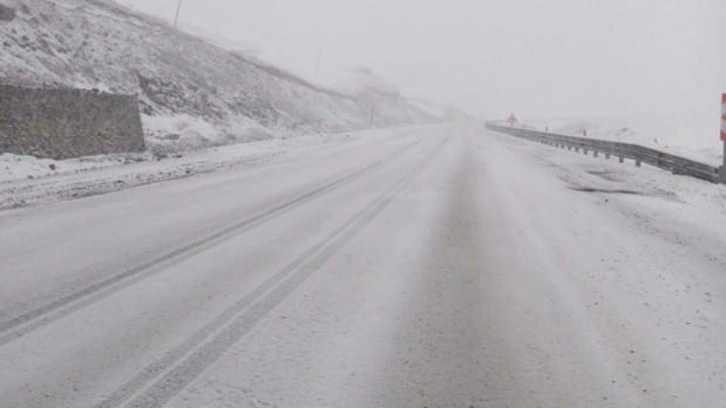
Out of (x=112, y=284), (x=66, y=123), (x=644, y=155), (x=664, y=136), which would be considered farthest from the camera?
(x=664, y=136)

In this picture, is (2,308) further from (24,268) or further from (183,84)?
(183,84)

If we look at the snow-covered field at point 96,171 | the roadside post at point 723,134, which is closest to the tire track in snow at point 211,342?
the snow-covered field at point 96,171

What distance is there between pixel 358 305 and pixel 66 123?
14652mm

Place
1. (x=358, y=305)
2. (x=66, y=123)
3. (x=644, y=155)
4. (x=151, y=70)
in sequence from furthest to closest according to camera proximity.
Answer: (x=151, y=70) → (x=644, y=155) → (x=66, y=123) → (x=358, y=305)

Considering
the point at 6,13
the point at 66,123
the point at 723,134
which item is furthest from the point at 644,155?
the point at 6,13

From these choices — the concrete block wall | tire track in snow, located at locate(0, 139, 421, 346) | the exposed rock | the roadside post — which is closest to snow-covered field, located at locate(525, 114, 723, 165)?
the roadside post

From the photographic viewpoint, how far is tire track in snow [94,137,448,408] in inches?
129

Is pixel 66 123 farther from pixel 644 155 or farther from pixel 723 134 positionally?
pixel 644 155

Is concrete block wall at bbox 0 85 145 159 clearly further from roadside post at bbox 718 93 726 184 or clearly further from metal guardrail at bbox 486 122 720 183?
roadside post at bbox 718 93 726 184

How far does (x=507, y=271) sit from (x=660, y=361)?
7.25ft

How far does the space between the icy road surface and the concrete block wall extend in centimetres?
701

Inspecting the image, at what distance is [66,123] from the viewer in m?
16.6

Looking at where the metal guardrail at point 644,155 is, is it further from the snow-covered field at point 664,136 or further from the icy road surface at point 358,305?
the icy road surface at point 358,305

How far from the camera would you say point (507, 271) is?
6.03 m
